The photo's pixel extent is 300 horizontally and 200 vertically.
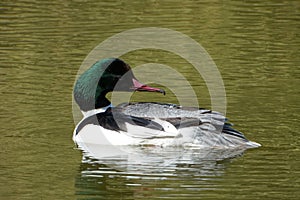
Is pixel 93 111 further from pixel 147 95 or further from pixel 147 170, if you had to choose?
pixel 147 95

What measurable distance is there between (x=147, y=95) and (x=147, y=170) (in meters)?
3.91

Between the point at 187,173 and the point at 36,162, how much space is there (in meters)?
1.73

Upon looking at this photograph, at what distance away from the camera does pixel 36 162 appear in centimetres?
1009

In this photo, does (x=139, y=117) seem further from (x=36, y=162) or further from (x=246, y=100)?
(x=246, y=100)

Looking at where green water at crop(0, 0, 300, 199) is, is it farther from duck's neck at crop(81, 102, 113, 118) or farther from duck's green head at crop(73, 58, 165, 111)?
duck's green head at crop(73, 58, 165, 111)

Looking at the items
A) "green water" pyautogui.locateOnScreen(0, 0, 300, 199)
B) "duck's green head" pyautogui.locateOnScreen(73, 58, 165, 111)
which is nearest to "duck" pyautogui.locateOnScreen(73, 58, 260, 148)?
"duck's green head" pyautogui.locateOnScreen(73, 58, 165, 111)

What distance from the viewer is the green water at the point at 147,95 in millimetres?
9258

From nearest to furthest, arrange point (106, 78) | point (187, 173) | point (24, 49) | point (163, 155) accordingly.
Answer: point (187, 173) < point (163, 155) < point (106, 78) < point (24, 49)

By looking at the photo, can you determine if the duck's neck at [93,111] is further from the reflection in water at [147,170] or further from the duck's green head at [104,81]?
the reflection in water at [147,170]

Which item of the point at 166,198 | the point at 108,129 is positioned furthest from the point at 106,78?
the point at 166,198

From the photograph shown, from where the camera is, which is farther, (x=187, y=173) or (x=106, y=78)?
(x=106, y=78)

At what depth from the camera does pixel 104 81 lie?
11406 millimetres

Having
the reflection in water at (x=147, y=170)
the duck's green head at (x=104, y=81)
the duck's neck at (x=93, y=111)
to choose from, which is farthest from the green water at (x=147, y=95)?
the duck's green head at (x=104, y=81)

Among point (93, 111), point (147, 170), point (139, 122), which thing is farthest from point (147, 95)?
point (147, 170)
